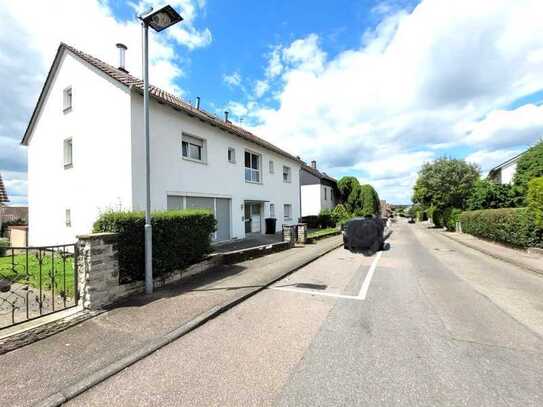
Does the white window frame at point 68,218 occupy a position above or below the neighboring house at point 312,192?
below

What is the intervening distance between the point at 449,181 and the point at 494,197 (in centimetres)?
875

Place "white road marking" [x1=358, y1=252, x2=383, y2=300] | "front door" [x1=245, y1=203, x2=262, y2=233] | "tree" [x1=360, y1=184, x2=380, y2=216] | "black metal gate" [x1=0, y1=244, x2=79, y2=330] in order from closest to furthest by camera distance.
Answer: "black metal gate" [x1=0, y1=244, x2=79, y2=330]
"white road marking" [x1=358, y1=252, x2=383, y2=300]
"front door" [x1=245, y1=203, x2=262, y2=233]
"tree" [x1=360, y1=184, x2=380, y2=216]

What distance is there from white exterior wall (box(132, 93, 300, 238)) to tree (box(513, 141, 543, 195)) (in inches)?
660

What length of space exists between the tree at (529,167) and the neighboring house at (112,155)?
17982 millimetres

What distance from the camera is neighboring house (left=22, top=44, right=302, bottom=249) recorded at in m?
9.43

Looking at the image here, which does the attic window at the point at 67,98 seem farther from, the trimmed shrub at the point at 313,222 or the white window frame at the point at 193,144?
the trimmed shrub at the point at 313,222

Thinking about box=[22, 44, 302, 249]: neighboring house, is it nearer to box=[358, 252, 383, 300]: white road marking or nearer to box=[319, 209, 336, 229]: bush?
box=[358, 252, 383, 300]: white road marking

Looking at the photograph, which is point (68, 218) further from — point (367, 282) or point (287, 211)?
point (287, 211)

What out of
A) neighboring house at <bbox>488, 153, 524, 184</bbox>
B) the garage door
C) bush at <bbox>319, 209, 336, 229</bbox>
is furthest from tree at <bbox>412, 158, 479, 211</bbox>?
the garage door

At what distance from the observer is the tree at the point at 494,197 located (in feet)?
65.3

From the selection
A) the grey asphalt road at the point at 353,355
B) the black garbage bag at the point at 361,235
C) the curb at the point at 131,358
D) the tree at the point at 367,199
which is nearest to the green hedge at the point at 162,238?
the curb at the point at 131,358

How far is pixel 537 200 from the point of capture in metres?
10.5

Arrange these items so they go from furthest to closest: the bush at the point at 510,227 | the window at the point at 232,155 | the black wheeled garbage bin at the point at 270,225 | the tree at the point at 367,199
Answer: the tree at the point at 367,199, the black wheeled garbage bin at the point at 270,225, the window at the point at 232,155, the bush at the point at 510,227

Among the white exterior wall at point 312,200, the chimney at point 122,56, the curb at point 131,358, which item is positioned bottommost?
the curb at point 131,358
